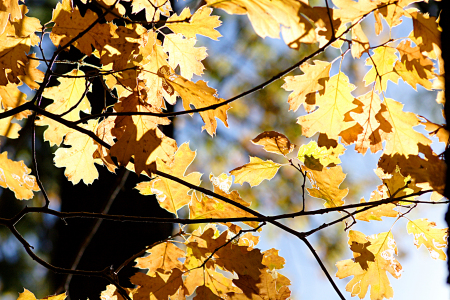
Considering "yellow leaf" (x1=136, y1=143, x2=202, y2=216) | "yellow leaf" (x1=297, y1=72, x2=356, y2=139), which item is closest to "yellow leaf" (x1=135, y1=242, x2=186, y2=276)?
"yellow leaf" (x1=136, y1=143, x2=202, y2=216)

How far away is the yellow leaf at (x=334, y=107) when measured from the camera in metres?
1.07

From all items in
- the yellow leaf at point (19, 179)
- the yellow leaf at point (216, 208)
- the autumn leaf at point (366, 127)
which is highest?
the autumn leaf at point (366, 127)

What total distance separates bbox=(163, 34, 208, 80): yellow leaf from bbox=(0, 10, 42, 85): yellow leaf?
41 cm

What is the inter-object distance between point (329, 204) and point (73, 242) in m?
1.36

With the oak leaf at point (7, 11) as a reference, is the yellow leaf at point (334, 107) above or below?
below

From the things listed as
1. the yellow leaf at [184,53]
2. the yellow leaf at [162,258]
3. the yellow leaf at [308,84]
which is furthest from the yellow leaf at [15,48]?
the yellow leaf at [308,84]

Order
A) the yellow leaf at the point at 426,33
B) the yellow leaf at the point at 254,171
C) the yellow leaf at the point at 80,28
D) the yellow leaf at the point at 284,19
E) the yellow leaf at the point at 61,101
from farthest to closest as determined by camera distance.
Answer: the yellow leaf at the point at 61,101, the yellow leaf at the point at 254,171, the yellow leaf at the point at 80,28, the yellow leaf at the point at 426,33, the yellow leaf at the point at 284,19

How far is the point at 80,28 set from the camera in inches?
40.5

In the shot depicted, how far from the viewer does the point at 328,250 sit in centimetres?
461

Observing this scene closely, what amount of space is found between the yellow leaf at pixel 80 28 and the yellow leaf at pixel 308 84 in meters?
0.55

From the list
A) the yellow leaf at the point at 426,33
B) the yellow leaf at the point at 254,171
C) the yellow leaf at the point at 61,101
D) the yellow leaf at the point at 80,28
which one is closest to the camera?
the yellow leaf at the point at 426,33

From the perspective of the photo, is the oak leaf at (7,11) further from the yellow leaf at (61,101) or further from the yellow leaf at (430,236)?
the yellow leaf at (430,236)

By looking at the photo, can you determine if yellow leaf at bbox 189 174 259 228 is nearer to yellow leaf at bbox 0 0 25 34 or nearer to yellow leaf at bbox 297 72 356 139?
yellow leaf at bbox 297 72 356 139

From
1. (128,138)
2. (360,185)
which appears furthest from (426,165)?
(360,185)
